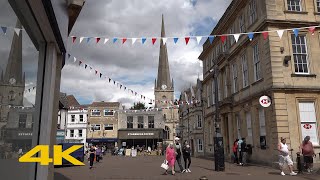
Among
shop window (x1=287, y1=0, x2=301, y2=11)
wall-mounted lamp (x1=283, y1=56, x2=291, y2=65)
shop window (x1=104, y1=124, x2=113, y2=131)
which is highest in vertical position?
shop window (x1=287, y1=0, x2=301, y2=11)

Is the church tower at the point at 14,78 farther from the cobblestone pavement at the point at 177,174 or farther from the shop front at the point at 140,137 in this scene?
the shop front at the point at 140,137

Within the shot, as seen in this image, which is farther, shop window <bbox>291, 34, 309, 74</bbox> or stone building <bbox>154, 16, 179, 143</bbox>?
stone building <bbox>154, 16, 179, 143</bbox>

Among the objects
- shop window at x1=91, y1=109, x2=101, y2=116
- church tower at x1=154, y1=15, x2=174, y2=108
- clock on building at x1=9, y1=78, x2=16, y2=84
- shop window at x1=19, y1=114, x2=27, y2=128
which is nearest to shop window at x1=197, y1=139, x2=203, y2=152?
shop window at x1=91, y1=109, x2=101, y2=116

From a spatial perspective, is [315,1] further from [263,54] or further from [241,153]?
[241,153]

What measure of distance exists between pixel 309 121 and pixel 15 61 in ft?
65.0

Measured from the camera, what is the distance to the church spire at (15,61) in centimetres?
180

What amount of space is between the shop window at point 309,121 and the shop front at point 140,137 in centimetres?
4307

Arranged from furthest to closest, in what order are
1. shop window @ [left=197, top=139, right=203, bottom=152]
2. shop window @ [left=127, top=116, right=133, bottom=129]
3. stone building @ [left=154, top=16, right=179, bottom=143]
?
1. stone building @ [left=154, top=16, right=179, bottom=143]
2. shop window @ [left=127, top=116, right=133, bottom=129]
3. shop window @ [left=197, top=139, right=203, bottom=152]

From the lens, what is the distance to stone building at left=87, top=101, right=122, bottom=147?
199ft

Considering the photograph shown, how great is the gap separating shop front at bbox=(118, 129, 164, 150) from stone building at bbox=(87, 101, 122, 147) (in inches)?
76.6

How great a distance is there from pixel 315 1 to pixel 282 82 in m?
6.19

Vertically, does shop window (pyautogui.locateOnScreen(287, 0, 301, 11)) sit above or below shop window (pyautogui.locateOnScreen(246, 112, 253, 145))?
above

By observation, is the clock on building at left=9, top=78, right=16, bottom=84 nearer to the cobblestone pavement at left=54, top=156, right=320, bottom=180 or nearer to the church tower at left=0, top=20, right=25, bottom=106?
the church tower at left=0, top=20, right=25, bottom=106

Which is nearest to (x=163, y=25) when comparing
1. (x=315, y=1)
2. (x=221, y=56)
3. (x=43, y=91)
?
(x=221, y=56)
